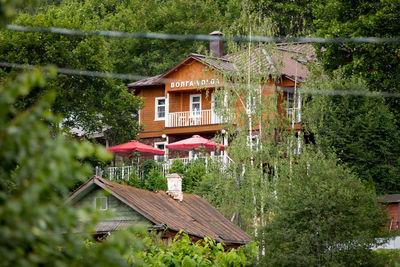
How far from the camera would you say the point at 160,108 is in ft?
143

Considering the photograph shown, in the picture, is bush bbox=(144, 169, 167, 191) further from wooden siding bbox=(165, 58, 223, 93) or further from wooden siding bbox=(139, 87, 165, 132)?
wooden siding bbox=(139, 87, 165, 132)

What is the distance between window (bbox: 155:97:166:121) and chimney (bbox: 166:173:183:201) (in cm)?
1827

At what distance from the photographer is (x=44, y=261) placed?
169 inches

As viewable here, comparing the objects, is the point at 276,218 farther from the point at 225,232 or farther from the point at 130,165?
the point at 130,165

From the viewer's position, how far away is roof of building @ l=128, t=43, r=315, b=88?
94.0ft

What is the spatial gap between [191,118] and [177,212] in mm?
17073

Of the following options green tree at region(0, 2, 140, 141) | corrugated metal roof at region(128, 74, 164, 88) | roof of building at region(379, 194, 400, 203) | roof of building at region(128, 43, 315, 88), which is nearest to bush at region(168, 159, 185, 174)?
green tree at region(0, 2, 140, 141)

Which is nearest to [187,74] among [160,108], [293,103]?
[160,108]

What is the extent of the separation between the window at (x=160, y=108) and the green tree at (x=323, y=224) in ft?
82.3

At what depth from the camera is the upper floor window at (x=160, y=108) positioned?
143 ft

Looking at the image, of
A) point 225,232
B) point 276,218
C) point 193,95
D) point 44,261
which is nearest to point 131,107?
point 193,95

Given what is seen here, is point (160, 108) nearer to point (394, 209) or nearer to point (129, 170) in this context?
point (129, 170)

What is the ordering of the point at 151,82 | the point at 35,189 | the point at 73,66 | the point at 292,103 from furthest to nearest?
the point at 151,82 → the point at 292,103 → the point at 73,66 → the point at 35,189

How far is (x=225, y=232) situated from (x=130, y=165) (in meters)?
12.2
